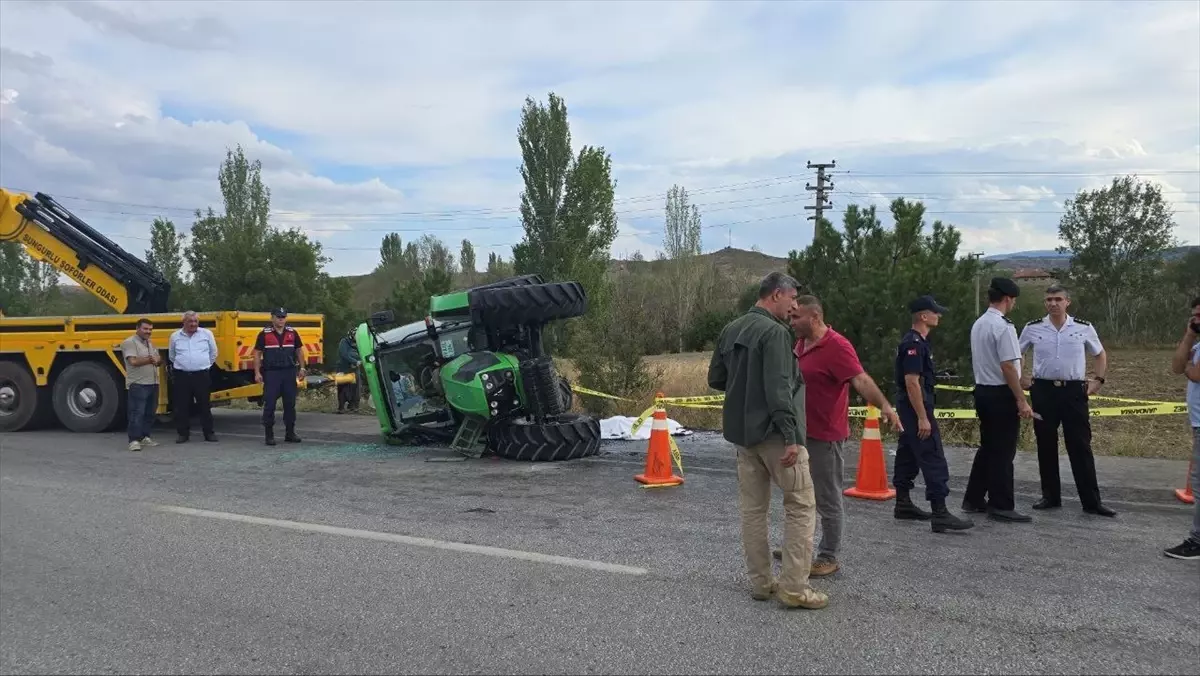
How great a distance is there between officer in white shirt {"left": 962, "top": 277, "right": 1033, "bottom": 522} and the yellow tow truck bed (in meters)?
9.15

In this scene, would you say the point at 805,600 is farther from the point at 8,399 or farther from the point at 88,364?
the point at 8,399

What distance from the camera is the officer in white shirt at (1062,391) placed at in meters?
6.68

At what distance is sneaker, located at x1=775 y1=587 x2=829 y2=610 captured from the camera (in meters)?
4.50

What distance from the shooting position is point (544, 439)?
9180mm

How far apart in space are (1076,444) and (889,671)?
3.85 meters

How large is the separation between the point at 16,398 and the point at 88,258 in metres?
2.49

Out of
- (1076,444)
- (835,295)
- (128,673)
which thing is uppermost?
(835,295)

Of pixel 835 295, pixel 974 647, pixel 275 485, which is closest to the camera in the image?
pixel 974 647

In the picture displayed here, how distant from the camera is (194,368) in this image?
1103 cm

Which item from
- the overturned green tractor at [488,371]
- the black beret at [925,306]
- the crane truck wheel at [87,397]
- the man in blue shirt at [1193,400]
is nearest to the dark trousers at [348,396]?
the crane truck wheel at [87,397]

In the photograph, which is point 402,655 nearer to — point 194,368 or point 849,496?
point 849,496

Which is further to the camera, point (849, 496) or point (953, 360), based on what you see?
point (953, 360)

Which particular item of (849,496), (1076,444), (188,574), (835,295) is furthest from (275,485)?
(835,295)

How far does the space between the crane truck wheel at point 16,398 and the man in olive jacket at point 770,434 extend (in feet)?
38.1
